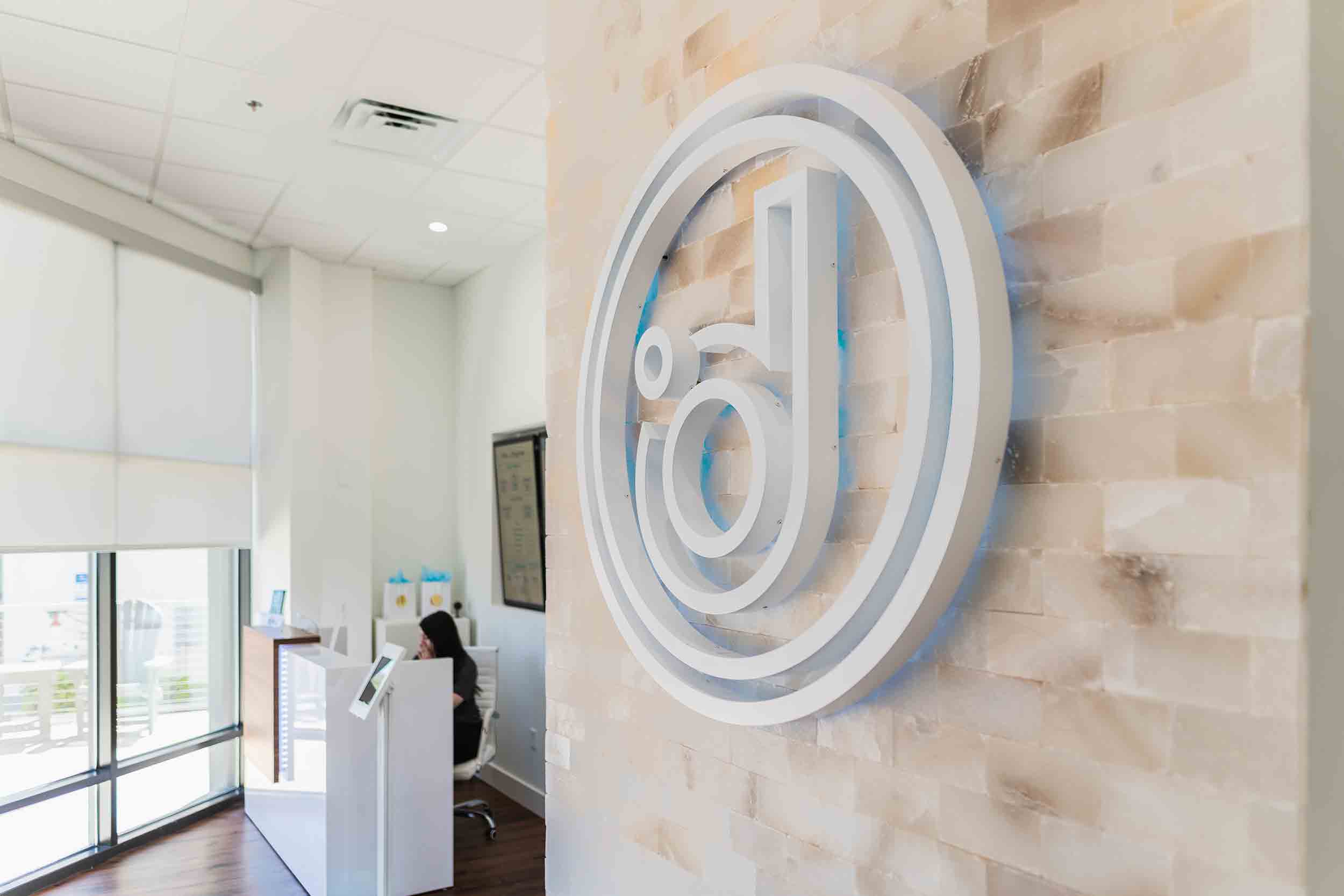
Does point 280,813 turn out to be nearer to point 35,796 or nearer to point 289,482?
point 35,796

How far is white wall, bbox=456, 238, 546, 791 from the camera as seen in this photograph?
17.5 feet

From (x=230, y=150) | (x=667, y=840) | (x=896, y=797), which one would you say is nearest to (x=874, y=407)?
(x=896, y=797)

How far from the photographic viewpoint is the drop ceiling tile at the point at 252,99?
3.38 m

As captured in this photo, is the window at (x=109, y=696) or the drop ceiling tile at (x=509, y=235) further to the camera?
the drop ceiling tile at (x=509, y=235)

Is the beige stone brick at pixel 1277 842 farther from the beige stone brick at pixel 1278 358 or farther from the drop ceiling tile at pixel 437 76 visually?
the drop ceiling tile at pixel 437 76

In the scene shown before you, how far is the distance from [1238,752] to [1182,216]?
0.50 metres

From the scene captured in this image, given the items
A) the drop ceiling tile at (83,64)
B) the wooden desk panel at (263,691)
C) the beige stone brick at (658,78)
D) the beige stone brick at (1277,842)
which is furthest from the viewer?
the wooden desk panel at (263,691)

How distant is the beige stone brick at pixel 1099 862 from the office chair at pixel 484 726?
4.06m

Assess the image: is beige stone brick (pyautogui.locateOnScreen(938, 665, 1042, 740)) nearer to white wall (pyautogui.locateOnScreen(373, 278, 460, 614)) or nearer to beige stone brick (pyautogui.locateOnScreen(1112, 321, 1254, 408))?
beige stone brick (pyautogui.locateOnScreen(1112, 321, 1254, 408))

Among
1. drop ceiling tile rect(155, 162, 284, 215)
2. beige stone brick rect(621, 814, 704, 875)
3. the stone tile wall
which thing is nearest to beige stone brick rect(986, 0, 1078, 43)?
the stone tile wall

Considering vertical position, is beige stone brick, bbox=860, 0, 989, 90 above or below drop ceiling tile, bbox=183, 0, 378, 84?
below

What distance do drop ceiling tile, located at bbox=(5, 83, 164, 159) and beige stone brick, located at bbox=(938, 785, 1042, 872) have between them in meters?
3.92

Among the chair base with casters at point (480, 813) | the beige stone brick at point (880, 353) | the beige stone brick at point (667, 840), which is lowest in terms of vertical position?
the chair base with casters at point (480, 813)

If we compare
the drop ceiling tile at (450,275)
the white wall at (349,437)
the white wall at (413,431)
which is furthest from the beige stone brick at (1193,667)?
the white wall at (413,431)
